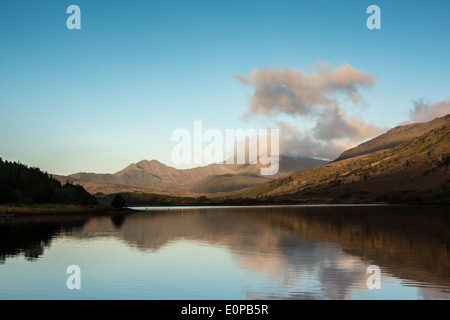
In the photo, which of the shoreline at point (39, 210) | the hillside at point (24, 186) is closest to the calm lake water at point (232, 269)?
the shoreline at point (39, 210)

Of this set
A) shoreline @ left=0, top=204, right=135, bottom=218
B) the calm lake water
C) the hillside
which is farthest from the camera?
the hillside

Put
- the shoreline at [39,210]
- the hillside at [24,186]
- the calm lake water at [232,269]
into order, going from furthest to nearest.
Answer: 1. the hillside at [24,186]
2. the shoreline at [39,210]
3. the calm lake water at [232,269]

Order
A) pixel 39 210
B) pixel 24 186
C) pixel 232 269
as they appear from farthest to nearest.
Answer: pixel 24 186
pixel 39 210
pixel 232 269

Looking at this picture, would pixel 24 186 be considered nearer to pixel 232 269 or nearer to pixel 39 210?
pixel 39 210

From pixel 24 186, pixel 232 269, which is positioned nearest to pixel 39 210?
pixel 24 186

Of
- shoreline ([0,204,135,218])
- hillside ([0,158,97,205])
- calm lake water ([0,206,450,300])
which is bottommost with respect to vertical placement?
shoreline ([0,204,135,218])

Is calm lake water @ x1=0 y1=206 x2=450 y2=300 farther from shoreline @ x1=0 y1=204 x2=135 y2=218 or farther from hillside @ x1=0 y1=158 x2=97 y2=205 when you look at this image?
hillside @ x1=0 y1=158 x2=97 y2=205

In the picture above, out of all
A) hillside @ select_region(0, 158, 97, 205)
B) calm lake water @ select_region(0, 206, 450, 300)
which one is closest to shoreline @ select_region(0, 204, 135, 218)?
hillside @ select_region(0, 158, 97, 205)

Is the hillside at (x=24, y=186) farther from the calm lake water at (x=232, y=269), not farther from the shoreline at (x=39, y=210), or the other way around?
the calm lake water at (x=232, y=269)

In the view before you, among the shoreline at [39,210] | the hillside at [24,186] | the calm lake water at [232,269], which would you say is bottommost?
the shoreline at [39,210]

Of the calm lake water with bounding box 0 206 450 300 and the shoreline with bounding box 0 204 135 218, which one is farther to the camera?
the shoreline with bounding box 0 204 135 218
